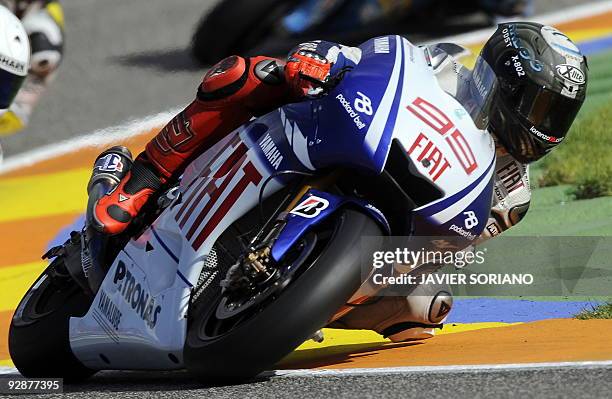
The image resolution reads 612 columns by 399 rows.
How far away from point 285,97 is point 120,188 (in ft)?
2.45

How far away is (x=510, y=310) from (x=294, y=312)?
1.85 metres

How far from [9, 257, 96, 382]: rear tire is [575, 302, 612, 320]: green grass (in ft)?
6.50

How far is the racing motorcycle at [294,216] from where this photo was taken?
4.35 metres

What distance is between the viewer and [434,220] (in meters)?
4.57

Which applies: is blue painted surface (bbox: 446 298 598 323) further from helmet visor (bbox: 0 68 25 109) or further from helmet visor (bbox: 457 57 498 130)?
helmet visor (bbox: 0 68 25 109)

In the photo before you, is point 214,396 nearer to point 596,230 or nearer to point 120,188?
point 120,188

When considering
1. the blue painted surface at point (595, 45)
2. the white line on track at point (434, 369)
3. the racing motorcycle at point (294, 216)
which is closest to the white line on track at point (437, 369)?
the white line on track at point (434, 369)

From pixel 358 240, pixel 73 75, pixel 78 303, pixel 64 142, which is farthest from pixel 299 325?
pixel 73 75

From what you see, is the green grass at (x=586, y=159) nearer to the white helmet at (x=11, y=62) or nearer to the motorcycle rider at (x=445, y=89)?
the motorcycle rider at (x=445, y=89)

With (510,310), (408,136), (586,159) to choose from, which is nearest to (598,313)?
(510,310)

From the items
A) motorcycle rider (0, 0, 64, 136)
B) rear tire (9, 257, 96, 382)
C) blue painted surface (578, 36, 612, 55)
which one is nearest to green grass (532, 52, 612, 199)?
blue painted surface (578, 36, 612, 55)

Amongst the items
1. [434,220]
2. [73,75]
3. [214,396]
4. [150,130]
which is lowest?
[73,75]

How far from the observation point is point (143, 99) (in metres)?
10.2

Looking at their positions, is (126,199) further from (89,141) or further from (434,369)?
(89,141)
